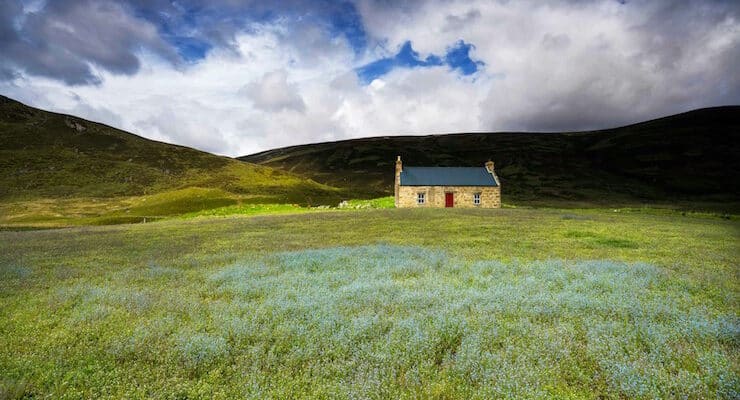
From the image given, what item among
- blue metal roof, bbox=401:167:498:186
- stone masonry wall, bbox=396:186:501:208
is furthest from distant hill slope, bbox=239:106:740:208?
stone masonry wall, bbox=396:186:501:208

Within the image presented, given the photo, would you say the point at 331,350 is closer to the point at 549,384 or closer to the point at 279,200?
the point at 549,384

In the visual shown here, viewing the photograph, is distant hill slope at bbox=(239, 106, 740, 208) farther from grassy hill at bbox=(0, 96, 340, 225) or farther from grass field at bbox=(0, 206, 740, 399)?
grass field at bbox=(0, 206, 740, 399)

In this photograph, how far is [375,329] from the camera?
816 cm

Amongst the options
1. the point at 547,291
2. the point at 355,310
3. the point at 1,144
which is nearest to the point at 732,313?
the point at 547,291

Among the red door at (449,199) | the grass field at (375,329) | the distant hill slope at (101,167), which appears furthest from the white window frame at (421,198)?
the grass field at (375,329)

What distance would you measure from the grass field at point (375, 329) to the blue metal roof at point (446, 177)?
54.4 meters

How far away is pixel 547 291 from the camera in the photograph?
10.9 m

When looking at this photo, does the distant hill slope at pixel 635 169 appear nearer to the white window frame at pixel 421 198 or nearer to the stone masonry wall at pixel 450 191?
the stone masonry wall at pixel 450 191

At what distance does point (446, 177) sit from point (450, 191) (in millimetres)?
3198

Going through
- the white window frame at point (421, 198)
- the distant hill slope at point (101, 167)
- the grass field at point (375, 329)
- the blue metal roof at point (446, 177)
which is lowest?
the grass field at point (375, 329)

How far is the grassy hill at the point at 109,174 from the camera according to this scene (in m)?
83.8

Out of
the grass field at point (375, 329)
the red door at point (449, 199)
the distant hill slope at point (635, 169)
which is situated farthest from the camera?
the distant hill slope at point (635, 169)

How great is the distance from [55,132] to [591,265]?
181523mm

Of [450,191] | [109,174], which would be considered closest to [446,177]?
[450,191]
